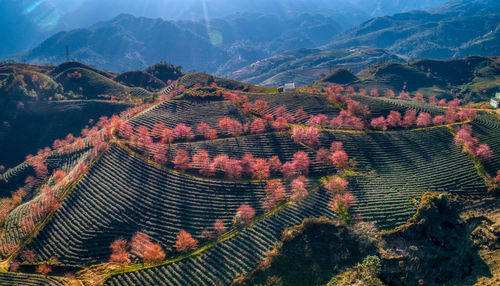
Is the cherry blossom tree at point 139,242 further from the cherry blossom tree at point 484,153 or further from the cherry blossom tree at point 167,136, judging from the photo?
the cherry blossom tree at point 484,153

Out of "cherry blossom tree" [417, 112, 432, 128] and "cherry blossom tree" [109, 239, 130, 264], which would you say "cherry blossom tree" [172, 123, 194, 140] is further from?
"cherry blossom tree" [417, 112, 432, 128]

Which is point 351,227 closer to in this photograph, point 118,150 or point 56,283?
point 56,283

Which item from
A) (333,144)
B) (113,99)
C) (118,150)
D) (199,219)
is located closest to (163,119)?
(118,150)

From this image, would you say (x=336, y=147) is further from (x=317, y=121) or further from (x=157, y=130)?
(x=157, y=130)

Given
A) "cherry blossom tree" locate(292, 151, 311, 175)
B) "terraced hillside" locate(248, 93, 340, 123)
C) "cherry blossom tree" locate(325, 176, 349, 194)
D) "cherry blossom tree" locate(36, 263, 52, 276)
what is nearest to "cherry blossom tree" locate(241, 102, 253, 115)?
"terraced hillside" locate(248, 93, 340, 123)

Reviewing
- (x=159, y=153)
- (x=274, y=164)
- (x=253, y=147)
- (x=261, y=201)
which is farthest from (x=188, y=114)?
(x=261, y=201)
